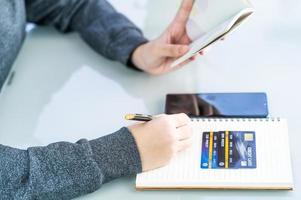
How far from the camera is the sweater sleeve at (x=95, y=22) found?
3.64ft

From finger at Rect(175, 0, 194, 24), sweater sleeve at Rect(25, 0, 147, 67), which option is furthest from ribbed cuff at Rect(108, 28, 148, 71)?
finger at Rect(175, 0, 194, 24)

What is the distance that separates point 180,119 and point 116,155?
128 mm

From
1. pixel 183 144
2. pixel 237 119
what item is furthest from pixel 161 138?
pixel 237 119

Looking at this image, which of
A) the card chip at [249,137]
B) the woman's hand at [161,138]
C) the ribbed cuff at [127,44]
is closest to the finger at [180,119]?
the woman's hand at [161,138]

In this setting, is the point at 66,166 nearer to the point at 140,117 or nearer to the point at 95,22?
the point at 140,117

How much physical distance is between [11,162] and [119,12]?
1.64 ft

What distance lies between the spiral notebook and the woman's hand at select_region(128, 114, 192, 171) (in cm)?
1

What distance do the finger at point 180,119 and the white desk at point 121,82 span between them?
0.27 ft

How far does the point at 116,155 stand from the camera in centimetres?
85

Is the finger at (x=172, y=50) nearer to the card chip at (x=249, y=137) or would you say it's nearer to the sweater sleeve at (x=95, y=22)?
the sweater sleeve at (x=95, y=22)

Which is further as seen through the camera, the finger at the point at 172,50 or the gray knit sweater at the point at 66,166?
the finger at the point at 172,50

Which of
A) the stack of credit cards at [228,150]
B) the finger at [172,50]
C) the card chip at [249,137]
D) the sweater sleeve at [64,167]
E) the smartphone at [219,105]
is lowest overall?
the sweater sleeve at [64,167]

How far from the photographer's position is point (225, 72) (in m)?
1.03

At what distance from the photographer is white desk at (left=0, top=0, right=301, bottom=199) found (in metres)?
0.96
